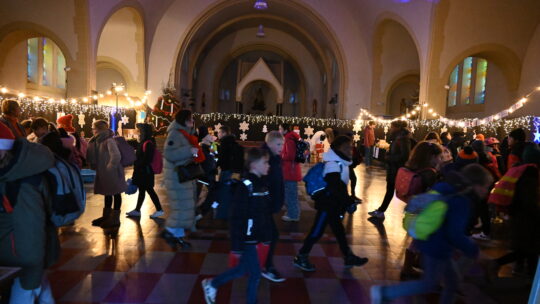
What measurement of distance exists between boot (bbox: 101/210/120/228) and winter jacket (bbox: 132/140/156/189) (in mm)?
528

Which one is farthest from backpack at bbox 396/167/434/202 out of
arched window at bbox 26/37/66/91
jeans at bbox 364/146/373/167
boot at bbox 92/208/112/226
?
arched window at bbox 26/37/66/91

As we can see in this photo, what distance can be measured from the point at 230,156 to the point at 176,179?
1265 mm

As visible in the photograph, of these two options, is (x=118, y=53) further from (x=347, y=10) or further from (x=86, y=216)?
(x=86, y=216)

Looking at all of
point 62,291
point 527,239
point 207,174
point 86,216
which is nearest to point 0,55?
point 86,216

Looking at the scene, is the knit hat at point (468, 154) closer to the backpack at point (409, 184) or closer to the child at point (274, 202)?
the backpack at point (409, 184)

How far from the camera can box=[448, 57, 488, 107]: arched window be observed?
734 inches

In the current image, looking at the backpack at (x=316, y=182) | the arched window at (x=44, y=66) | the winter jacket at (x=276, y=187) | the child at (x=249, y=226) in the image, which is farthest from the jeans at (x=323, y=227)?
the arched window at (x=44, y=66)

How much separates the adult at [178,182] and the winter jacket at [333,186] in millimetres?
1639

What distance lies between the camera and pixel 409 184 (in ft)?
12.8

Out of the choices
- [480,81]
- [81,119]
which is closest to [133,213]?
[81,119]

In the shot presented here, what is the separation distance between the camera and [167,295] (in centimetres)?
322

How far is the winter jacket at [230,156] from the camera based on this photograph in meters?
5.64

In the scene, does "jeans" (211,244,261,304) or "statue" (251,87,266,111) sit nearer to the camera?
"jeans" (211,244,261,304)

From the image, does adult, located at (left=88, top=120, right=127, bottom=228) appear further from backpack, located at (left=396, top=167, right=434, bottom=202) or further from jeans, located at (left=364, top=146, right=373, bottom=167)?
jeans, located at (left=364, top=146, right=373, bottom=167)
